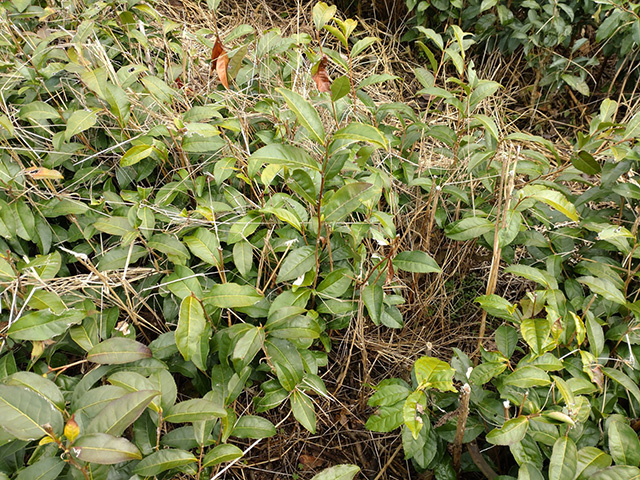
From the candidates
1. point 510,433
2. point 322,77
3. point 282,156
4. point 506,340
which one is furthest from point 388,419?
point 322,77

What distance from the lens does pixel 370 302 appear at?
135 cm

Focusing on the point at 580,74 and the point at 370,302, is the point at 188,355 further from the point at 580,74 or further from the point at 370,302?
the point at 580,74

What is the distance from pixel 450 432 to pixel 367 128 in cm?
90

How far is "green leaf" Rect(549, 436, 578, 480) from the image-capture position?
105 cm

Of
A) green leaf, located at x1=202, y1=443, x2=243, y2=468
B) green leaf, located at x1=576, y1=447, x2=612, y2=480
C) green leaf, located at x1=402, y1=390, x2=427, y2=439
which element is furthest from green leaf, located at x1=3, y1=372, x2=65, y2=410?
green leaf, located at x1=576, y1=447, x2=612, y2=480

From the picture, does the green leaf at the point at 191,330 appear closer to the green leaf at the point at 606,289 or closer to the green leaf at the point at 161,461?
the green leaf at the point at 161,461

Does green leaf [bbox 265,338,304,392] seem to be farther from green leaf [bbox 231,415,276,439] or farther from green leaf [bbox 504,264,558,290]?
green leaf [bbox 504,264,558,290]

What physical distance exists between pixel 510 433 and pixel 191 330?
82 cm

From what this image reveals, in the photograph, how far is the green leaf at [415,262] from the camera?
1386mm

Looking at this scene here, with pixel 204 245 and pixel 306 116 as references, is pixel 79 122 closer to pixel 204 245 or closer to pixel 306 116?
pixel 204 245

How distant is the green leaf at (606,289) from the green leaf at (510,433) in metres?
0.47

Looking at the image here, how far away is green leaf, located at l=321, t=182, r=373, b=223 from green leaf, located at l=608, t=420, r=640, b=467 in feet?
2.75

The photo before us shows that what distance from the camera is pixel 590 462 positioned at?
3.57ft

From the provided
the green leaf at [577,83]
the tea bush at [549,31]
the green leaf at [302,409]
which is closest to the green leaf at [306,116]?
the green leaf at [302,409]
